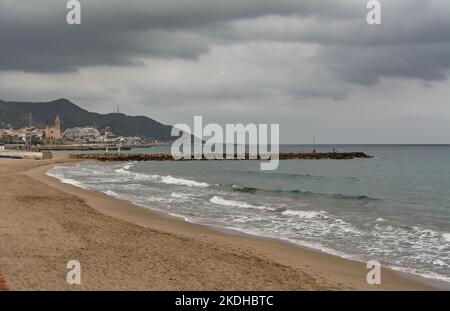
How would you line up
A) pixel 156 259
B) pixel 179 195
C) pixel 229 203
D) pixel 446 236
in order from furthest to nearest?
1. pixel 179 195
2. pixel 229 203
3. pixel 446 236
4. pixel 156 259

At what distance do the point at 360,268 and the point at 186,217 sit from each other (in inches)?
374

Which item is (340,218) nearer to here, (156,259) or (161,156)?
(156,259)

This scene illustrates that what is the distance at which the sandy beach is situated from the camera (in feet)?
27.2

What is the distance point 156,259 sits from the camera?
398 inches

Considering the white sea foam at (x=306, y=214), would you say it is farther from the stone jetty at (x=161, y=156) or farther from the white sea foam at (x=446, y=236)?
the stone jetty at (x=161, y=156)

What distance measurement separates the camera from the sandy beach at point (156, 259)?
27.2 ft

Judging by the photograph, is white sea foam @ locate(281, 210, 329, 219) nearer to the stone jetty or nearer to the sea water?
the sea water

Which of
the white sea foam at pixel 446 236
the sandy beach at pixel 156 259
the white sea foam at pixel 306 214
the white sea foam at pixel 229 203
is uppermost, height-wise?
the sandy beach at pixel 156 259

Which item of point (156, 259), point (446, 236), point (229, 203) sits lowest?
point (229, 203)

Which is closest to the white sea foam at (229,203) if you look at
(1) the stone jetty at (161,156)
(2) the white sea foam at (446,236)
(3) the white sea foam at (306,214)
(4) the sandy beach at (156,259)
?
(3) the white sea foam at (306,214)

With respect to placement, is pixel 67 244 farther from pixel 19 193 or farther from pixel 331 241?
pixel 19 193

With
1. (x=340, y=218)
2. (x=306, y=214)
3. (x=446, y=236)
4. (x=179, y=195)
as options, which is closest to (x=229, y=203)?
(x=179, y=195)

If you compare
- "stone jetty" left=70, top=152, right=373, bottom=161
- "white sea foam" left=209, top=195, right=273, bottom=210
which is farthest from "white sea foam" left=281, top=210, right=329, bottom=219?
"stone jetty" left=70, top=152, right=373, bottom=161
